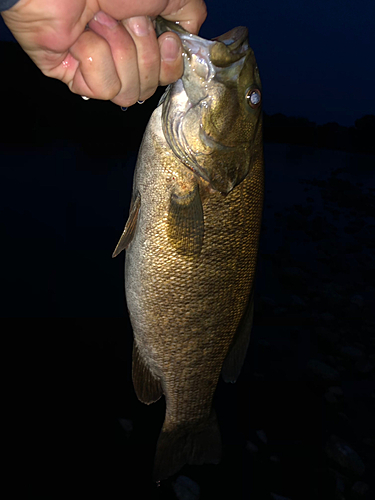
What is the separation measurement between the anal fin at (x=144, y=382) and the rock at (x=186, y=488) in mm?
1410

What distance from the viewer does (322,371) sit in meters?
4.80

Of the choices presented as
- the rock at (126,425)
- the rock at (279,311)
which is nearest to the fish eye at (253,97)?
the rock at (126,425)

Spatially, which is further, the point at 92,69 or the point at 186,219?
the point at 186,219

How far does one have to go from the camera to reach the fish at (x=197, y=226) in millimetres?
1844

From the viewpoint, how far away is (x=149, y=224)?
202cm

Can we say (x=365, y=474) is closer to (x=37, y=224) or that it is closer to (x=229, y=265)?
(x=229, y=265)

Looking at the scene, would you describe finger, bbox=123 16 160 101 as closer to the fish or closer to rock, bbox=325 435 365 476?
the fish

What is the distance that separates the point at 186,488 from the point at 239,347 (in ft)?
5.67

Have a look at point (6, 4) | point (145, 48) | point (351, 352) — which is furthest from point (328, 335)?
point (6, 4)

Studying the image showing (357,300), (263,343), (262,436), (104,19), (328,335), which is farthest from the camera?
(357,300)

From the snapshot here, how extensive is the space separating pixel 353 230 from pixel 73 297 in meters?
9.11

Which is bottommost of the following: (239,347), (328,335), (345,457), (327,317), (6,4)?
(345,457)

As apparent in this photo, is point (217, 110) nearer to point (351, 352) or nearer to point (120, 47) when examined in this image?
point (120, 47)

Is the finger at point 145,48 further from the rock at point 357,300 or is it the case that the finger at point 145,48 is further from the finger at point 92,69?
the rock at point 357,300
